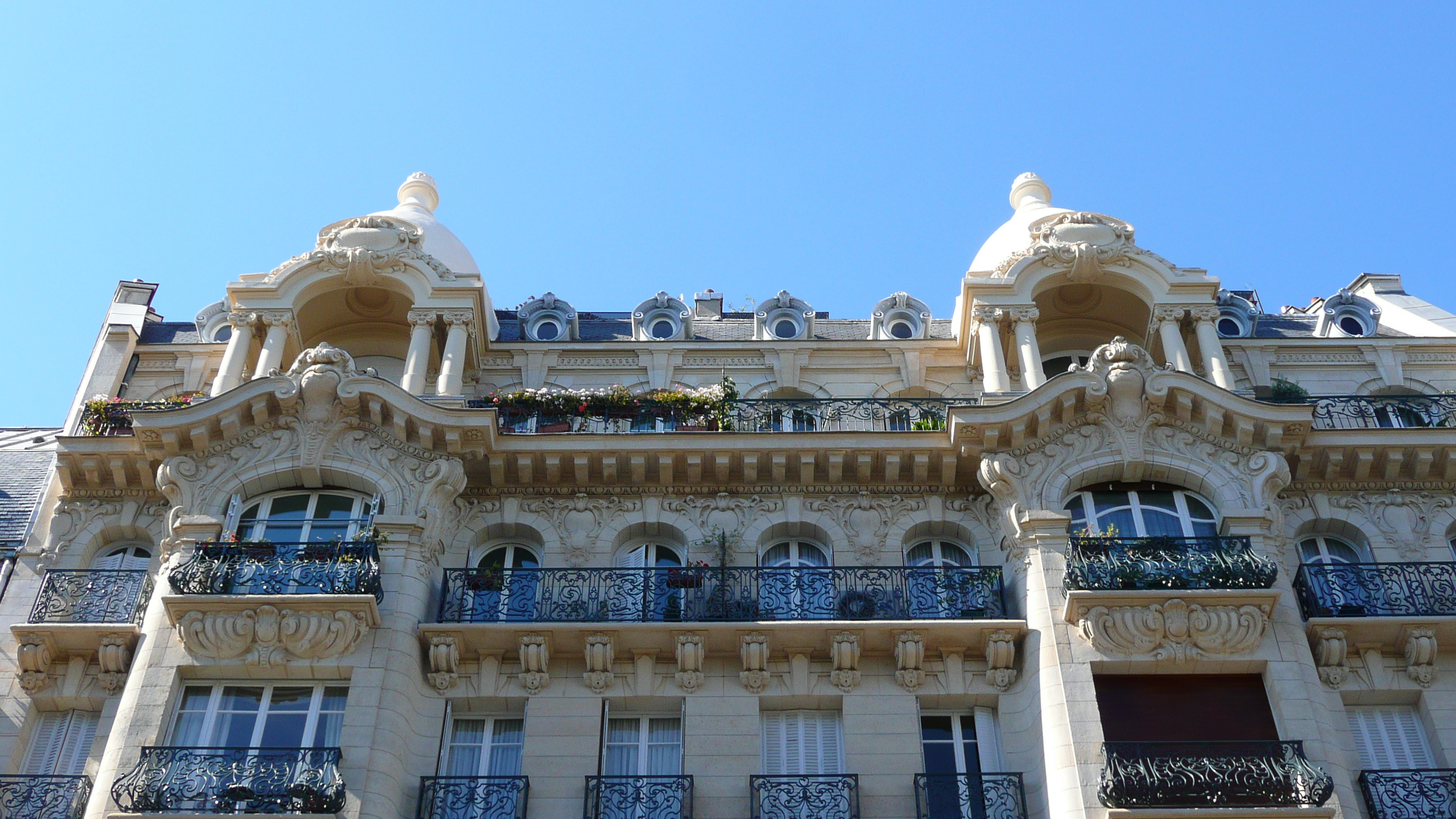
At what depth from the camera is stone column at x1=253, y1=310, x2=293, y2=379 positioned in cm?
2162

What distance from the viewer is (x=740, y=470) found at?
20016mm

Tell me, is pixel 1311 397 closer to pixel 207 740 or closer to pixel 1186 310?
pixel 1186 310

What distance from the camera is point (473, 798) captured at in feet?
54.2

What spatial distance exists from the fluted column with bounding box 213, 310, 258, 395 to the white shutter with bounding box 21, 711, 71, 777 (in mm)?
5229

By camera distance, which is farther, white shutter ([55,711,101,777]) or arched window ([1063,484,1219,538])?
arched window ([1063,484,1219,538])

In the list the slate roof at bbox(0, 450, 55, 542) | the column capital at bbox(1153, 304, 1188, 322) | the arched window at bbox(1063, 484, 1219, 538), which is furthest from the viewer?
the column capital at bbox(1153, 304, 1188, 322)

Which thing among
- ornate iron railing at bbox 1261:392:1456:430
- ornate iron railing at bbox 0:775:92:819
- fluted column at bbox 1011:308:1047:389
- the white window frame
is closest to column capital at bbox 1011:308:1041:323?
fluted column at bbox 1011:308:1047:389

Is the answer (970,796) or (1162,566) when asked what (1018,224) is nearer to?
(1162,566)

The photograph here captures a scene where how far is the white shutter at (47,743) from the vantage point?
1742 cm

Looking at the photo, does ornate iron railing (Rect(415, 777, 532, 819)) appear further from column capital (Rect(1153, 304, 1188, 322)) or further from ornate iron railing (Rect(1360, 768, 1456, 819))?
→ column capital (Rect(1153, 304, 1188, 322))

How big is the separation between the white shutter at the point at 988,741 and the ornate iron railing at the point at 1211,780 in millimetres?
1534

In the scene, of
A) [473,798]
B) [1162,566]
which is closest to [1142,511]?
[1162,566]

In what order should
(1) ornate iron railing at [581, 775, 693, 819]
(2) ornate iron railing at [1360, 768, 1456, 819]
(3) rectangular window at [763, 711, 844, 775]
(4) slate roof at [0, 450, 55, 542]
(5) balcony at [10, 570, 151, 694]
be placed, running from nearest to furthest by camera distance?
(2) ornate iron railing at [1360, 768, 1456, 819], (1) ornate iron railing at [581, 775, 693, 819], (3) rectangular window at [763, 711, 844, 775], (5) balcony at [10, 570, 151, 694], (4) slate roof at [0, 450, 55, 542]

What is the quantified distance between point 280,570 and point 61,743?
3.37 metres
